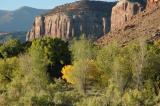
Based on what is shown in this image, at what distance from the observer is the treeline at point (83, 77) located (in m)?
69.1

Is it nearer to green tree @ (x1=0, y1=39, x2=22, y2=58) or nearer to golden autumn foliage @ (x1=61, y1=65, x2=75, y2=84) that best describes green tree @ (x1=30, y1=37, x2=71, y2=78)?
golden autumn foliage @ (x1=61, y1=65, x2=75, y2=84)

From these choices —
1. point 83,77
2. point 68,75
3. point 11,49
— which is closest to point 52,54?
point 68,75

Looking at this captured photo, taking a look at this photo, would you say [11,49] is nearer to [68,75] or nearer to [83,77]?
[68,75]

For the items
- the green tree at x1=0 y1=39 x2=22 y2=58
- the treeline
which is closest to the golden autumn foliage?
the treeline

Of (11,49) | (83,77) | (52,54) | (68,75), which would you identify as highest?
(52,54)

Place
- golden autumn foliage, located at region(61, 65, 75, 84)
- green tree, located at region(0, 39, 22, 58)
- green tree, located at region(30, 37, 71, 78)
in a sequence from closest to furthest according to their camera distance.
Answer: golden autumn foliage, located at region(61, 65, 75, 84) → green tree, located at region(30, 37, 71, 78) → green tree, located at region(0, 39, 22, 58)

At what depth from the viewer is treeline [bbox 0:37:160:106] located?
69125 mm

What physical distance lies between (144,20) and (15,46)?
41.4 m

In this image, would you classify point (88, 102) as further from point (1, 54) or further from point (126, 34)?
point (126, 34)

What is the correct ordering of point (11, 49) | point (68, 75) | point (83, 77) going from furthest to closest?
point (11, 49) < point (68, 75) < point (83, 77)

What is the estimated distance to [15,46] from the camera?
4924 inches

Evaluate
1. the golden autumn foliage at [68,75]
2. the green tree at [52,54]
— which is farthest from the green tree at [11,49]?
the golden autumn foliage at [68,75]

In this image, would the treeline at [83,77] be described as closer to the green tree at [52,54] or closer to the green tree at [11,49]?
the green tree at [52,54]

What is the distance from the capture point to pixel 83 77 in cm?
8750
